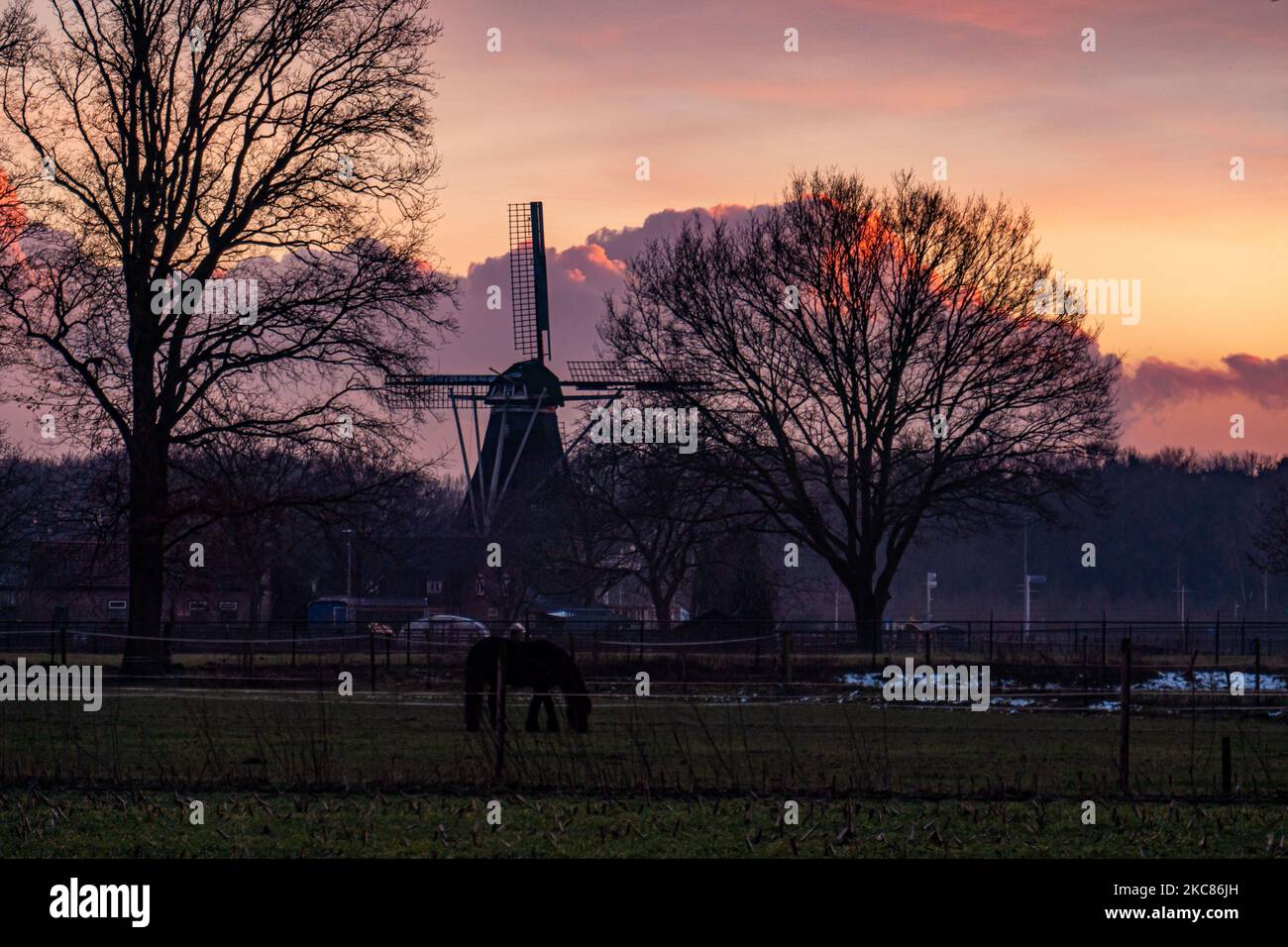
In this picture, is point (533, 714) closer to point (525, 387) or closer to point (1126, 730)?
point (1126, 730)

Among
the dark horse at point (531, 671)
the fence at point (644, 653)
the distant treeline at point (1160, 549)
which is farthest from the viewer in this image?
the distant treeline at point (1160, 549)

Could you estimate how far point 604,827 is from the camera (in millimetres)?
13422

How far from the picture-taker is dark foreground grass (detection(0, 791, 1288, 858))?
486 inches

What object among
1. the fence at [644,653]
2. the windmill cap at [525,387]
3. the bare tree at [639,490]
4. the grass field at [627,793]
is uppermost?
the windmill cap at [525,387]

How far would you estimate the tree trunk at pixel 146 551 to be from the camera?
3703 centimetres

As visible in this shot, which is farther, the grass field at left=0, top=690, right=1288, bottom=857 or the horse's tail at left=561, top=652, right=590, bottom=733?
the horse's tail at left=561, top=652, right=590, bottom=733

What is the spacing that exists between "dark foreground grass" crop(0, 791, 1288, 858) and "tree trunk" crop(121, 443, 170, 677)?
22.5 meters

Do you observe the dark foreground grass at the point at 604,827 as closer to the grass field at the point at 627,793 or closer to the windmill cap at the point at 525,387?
the grass field at the point at 627,793

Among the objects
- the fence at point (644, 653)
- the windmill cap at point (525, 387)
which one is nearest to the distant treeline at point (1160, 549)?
the windmill cap at point (525, 387)

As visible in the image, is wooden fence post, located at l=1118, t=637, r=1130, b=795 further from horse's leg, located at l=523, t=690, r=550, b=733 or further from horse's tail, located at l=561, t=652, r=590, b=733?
horse's leg, located at l=523, t=690, r=550, b=733

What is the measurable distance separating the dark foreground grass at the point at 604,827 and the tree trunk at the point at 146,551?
22498 mm

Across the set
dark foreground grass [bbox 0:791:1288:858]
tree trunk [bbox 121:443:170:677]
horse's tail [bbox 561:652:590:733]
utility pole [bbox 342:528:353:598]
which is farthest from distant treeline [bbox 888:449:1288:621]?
dark foreground grass [bbox 0:791:1288:858]

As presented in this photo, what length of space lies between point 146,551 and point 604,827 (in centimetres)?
2735
